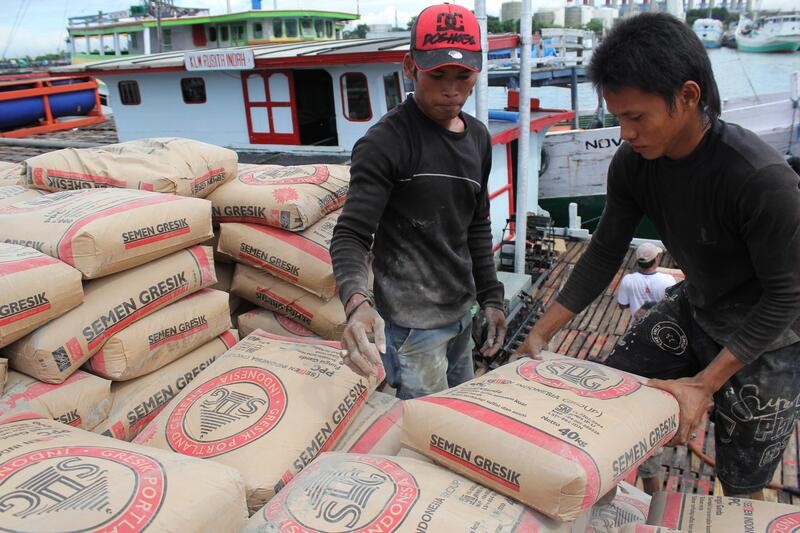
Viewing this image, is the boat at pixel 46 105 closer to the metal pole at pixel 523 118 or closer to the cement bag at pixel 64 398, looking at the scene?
the metal pole at pixel 523 118

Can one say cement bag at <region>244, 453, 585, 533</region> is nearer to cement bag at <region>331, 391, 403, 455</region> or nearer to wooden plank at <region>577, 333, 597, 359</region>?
cement bag at <region>331, 391, 403, 455</region>

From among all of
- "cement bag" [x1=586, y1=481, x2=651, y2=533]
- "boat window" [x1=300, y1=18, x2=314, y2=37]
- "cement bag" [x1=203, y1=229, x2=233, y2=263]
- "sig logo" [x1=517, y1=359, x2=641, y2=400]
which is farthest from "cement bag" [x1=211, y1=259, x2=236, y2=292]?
"boat window" [x1=300, y1=18, x2=314, y2=37]

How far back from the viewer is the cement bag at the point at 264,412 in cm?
182

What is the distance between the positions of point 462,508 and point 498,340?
96cm

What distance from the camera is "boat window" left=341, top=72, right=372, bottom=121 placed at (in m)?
6.96

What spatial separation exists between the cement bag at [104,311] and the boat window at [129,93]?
23.2 feet

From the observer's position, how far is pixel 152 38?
17.7 m

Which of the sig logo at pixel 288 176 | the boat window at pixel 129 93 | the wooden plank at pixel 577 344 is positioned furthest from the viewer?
the boat window at pixel 129 93

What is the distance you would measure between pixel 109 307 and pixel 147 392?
14.7 inches

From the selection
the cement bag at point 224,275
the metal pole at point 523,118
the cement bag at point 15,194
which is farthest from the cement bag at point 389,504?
the metal pole at point 523,118

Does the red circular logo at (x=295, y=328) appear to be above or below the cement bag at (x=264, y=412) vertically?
below

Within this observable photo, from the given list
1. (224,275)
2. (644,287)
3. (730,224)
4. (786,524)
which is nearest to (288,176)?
(224,275)

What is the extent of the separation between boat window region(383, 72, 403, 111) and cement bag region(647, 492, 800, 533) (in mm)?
5894

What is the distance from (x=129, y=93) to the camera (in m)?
8.66
